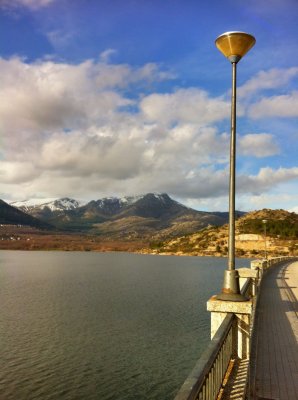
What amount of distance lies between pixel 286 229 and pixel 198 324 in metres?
141

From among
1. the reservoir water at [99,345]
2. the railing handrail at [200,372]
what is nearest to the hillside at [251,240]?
the reservoir water at [99,345]

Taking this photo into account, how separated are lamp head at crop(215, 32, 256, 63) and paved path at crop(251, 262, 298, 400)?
25.8 feet

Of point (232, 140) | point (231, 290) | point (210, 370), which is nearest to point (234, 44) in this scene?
point (232, 140)

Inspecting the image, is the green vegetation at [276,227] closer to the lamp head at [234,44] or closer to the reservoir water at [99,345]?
the reservoir water at [99,345]

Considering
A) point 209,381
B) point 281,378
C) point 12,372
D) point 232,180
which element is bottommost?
point 12,372

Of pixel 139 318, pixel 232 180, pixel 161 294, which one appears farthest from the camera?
pixel 161 294

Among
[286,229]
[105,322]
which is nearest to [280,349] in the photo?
[105,322]

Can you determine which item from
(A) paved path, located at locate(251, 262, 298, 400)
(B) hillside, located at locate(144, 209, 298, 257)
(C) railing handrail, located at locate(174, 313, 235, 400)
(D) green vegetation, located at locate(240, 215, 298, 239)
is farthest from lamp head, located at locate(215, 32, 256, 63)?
(D) green vegetation, located at locate(240, 215, 298, 239)

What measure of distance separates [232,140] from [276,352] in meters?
6.69

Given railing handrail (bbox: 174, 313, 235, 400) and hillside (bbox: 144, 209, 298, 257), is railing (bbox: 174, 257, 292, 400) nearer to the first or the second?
railing handrail (bbox: 174, 313, 235, 400)

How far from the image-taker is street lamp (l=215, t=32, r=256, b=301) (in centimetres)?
923

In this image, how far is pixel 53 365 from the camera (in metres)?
20.9

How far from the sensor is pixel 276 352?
39.3 ft

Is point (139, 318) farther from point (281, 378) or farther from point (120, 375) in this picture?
point (281, 378)
